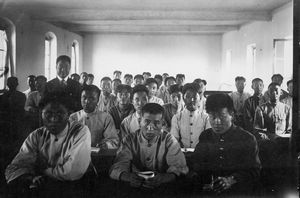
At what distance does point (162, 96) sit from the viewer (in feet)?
15.1

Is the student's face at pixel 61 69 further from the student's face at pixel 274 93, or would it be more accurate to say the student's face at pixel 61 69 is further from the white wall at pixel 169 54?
the white wall at pixel 169 54

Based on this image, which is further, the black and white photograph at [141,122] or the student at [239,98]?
the student at [239,98]

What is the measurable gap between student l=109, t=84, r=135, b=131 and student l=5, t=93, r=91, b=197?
1177 millimetres

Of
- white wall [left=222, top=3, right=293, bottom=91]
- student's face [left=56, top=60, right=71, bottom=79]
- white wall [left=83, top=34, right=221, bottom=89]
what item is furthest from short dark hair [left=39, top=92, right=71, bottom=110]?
white wall [left=83, top=34, right=221, bottom=89]

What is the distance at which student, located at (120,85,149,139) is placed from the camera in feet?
7.76

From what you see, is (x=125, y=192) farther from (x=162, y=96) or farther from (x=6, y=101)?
(x=162, y=96)

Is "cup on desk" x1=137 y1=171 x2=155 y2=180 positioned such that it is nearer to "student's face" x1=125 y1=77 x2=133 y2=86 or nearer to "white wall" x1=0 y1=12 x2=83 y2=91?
"white wall" x1=0 y1=12 x2=83 y2=91

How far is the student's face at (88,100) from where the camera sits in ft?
6.75

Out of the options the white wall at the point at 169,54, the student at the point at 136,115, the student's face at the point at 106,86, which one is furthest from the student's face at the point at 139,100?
the white wall at the point at 169,54

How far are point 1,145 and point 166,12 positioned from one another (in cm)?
350

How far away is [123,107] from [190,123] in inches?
22.7

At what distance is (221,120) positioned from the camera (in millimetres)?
1528

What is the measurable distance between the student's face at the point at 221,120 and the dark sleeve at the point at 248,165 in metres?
0.10

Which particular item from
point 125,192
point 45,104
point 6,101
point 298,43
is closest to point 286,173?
point 298,43
